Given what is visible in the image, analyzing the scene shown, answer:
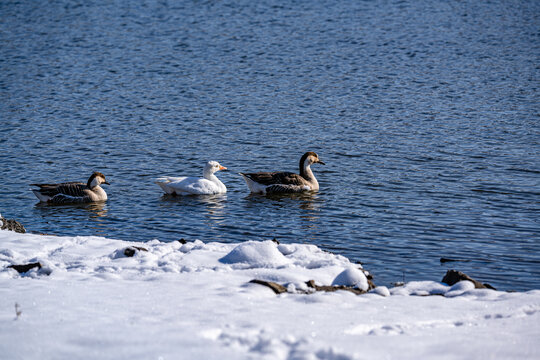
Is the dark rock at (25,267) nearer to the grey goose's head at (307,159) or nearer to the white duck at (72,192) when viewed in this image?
the white duck at (72,192)

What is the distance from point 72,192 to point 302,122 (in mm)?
9476

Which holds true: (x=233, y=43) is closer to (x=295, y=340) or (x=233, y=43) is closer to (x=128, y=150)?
(x=128, y=150)

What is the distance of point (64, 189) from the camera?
58.1 ft

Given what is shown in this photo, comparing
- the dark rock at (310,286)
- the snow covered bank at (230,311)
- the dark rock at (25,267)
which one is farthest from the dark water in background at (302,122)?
the dark rock at (25,267)

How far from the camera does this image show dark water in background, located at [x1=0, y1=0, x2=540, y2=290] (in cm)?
1496

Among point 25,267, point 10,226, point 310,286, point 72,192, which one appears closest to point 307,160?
point 72,192

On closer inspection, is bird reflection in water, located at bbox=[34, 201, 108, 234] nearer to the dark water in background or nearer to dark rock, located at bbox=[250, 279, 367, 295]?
the dark water in background

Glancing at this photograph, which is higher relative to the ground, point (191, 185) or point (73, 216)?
point (191, 185)

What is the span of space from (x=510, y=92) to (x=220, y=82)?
11551 millimetres

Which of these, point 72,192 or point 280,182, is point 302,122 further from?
point 72,192

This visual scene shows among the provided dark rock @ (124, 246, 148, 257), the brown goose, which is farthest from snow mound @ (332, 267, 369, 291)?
the brown goose

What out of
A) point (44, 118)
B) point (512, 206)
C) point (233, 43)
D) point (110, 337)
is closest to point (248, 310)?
point (110, 337)

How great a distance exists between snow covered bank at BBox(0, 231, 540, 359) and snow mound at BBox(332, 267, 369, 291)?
2 centimetres

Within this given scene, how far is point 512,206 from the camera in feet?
52.6
